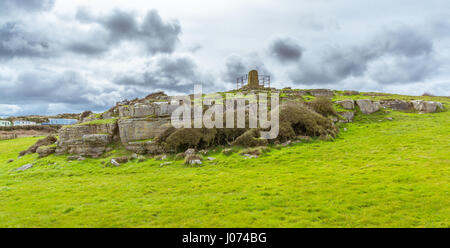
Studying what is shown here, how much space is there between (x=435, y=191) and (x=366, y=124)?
1728cm

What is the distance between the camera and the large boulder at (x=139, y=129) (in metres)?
21.2

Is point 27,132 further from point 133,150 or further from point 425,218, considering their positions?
point 425,218

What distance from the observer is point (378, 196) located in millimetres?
8023

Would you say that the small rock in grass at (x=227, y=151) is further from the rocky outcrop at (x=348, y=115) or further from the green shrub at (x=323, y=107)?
the rocky outcrop at (x=348, y=115)

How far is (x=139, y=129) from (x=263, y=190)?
16.2 meters

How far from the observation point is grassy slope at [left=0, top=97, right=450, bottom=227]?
694 centimetres

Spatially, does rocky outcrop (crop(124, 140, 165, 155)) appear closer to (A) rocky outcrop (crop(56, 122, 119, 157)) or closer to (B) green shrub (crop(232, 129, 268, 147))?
(A) rocky outcrop (crop(56, 122, 119, 157))

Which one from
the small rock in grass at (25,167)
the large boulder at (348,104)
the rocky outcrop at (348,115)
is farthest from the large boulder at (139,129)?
the large boulder at (348,104)

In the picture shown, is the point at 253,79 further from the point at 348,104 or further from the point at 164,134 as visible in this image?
the point at 164,134

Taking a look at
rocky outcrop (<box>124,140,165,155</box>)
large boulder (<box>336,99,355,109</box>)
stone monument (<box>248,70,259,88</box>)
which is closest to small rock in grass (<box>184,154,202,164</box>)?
rocky outcrop (<box>124,140,165,155</box>)

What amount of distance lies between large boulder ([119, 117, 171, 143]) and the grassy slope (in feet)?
14.8

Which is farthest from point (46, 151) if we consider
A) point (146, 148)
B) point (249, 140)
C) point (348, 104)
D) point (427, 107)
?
point (427, 107)

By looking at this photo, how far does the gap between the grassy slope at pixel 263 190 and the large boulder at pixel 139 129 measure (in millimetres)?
4519
